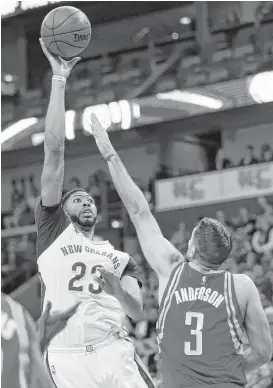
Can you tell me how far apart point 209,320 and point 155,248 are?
17.6 inches

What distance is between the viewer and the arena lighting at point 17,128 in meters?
17.4

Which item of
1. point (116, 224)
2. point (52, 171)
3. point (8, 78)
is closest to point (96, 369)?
point (52, 171)

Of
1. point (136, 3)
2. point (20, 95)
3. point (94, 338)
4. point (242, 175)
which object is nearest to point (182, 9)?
point (136, 3)

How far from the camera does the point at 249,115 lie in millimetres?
16250

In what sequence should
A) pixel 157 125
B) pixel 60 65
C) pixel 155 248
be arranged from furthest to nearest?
pixel 157 125 → pixel 60 65 → pixel 155 248

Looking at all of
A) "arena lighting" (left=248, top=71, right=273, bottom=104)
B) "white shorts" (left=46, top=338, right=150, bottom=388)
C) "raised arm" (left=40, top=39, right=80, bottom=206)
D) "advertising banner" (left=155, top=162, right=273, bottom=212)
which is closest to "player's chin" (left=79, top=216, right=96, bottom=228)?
"raised arm" (left=40, top=39, right=80, bottom=206)

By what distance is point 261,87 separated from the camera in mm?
14562

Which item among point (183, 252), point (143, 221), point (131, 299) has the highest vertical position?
point (183, 252)

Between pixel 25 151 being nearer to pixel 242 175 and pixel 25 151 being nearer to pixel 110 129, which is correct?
pixel 110 129

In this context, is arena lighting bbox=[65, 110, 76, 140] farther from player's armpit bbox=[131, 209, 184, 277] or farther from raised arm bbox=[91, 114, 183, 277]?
player's armpit bbox=[131, 209, 184, 277]

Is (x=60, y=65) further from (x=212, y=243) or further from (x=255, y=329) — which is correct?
(x=255, y=329)

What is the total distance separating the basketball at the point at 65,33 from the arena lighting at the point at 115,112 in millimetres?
10931

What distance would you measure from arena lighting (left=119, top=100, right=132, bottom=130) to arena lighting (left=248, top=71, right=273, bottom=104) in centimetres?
271

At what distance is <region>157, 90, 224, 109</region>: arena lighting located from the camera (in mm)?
15289
